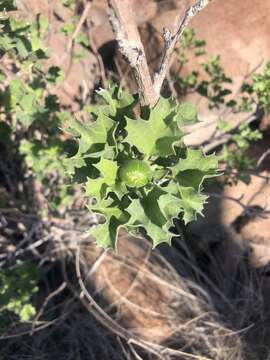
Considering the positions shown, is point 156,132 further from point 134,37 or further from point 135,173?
point 134,37

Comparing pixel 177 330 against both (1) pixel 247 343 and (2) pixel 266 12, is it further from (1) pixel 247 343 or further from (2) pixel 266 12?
(2) pixel 266 12

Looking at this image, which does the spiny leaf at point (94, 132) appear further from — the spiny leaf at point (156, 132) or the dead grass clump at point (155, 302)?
the dead grass clump at point (155, 302)

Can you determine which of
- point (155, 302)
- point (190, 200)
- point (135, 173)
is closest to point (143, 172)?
point (135, 173)

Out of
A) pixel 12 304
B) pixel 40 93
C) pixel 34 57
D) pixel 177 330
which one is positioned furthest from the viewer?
pixel 177 330

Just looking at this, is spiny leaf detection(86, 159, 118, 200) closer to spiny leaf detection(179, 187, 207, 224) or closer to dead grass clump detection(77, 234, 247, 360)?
spiny leaf detection(179, 187, 207, 224)

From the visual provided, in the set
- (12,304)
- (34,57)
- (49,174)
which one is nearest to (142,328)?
(12,304)

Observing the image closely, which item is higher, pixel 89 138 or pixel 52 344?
pixel 89 138

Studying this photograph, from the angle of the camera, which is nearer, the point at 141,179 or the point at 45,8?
the point at 141,179

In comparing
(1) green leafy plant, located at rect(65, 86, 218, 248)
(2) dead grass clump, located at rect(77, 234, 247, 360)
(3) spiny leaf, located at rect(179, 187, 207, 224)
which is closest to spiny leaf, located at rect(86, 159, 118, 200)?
(1) green leafy plant, located at rect(65, 86, 218, 248)
